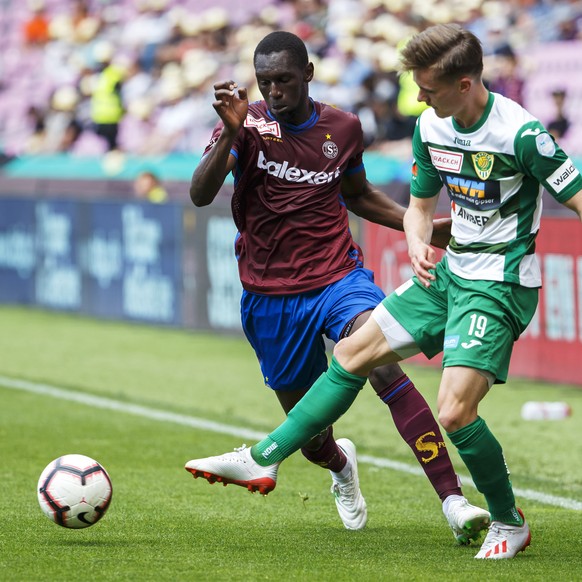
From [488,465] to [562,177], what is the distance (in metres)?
1.10

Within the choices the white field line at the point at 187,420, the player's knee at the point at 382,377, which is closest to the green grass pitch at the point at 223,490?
the white field line at the point at 187,420

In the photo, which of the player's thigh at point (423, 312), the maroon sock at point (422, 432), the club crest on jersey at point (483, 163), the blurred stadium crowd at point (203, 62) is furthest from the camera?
the blurred stadium crowd at point (203, 62)

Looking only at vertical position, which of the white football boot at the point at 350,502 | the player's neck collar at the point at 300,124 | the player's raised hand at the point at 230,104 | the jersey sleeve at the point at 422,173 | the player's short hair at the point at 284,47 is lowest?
the white football boot at the point at 350,502

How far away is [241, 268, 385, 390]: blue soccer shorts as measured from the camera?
5750mm

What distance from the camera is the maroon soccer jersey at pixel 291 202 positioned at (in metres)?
5.84

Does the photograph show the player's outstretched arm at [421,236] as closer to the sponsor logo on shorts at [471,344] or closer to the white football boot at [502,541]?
the sponsor logo on shorts at [471,344]

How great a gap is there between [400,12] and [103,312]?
228 inches

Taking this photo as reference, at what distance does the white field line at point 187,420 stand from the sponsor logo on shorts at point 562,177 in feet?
7.25

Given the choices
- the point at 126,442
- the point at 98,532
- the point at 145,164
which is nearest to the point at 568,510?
the point at 98,532

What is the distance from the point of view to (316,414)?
5195 millimetres

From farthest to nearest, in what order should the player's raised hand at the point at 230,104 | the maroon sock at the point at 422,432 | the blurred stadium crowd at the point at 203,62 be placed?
the blurred stadium crowd at the point at 203,62, the maroon sock at the point at 422,432, the player's raised hand at the point at 230,104

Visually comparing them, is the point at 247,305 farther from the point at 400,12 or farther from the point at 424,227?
the point at 400,12

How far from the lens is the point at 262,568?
4.76m

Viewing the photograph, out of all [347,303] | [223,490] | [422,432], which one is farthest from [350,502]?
[223,490]
